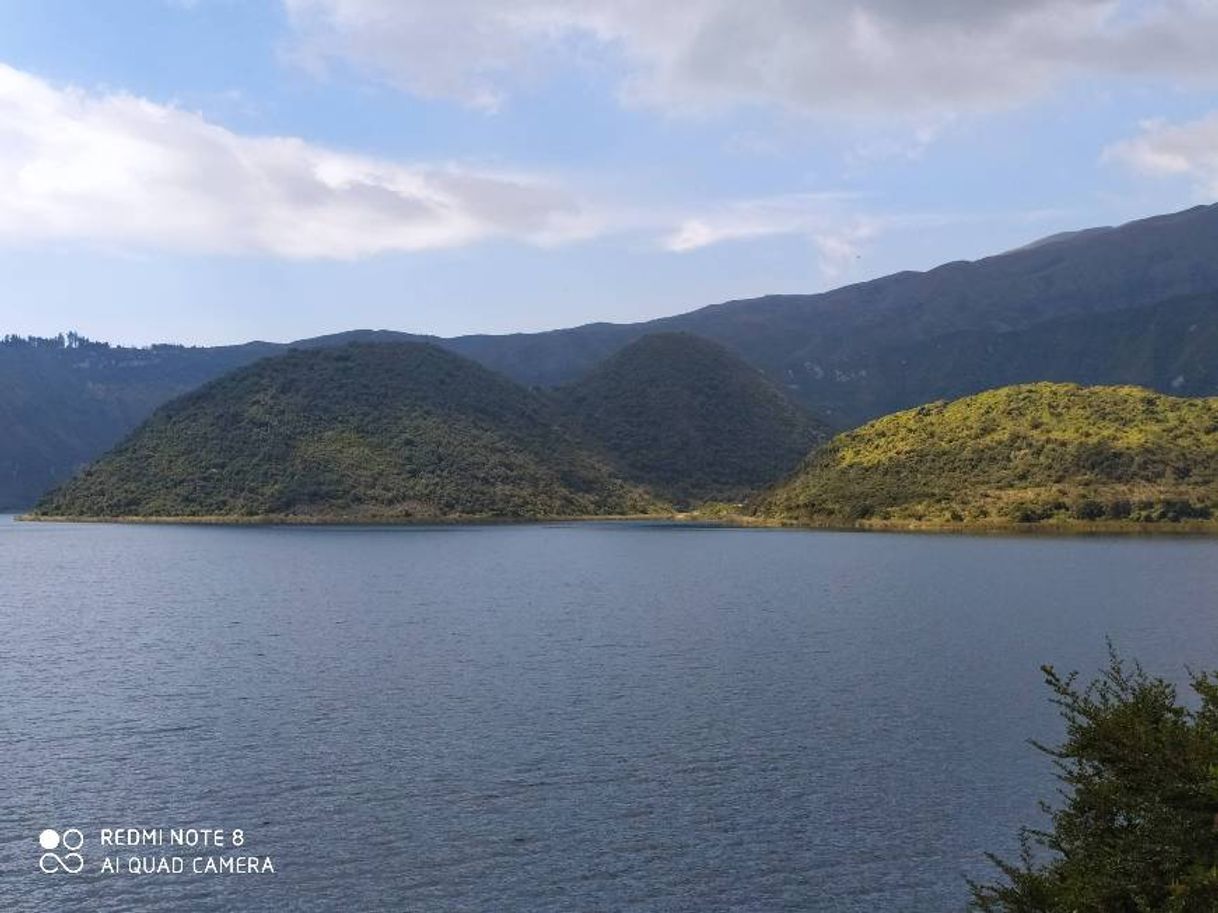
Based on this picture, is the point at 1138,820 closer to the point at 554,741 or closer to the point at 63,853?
the point at 554,741

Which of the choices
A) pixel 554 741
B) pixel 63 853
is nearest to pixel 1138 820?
pixel 554 741

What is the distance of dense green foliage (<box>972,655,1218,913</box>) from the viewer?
76.3ft

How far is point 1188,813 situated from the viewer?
2416cm

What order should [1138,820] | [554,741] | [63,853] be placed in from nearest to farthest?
1. [1138,820]
2. [63,853]
3. [554,741]

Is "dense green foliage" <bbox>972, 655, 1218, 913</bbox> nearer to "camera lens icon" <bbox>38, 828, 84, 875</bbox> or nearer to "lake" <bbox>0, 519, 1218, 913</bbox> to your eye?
"lake" <bbox>0, 519, 1218, 913</bbox>

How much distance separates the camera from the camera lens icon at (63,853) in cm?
3711

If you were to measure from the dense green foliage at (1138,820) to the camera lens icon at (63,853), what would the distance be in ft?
99.6

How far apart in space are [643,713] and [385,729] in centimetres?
1436

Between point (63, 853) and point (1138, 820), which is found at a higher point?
point (1138, 820)

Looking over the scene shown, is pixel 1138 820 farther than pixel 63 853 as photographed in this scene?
No

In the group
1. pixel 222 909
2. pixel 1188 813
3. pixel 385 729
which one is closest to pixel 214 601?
pixel 385 729

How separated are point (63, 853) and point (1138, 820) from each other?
117 ft

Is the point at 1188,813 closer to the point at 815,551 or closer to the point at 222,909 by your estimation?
the point at 222,909

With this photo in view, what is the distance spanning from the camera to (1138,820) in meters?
26.1
